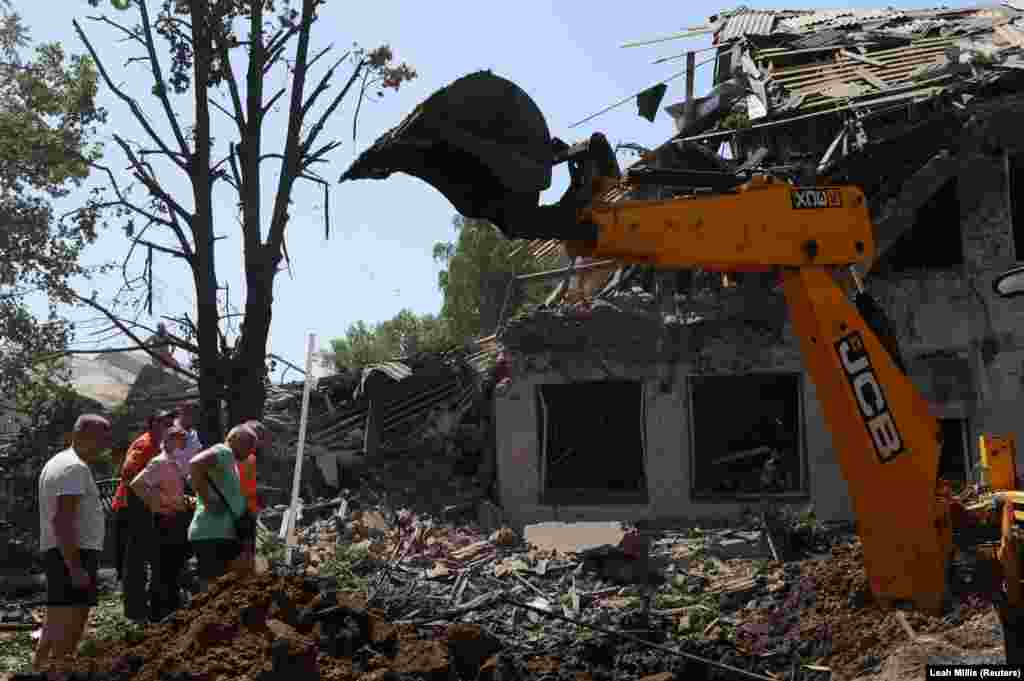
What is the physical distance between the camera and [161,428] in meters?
10.6

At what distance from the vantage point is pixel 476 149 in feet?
19.7

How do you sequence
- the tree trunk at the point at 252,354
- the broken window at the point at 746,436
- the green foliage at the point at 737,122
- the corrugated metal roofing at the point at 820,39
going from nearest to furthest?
1. the tree trunk at the point at 252,354
2. the broken window at the point at 746,436
3. the green foliage at the point at 737,122
4. the corrugated metal roofing at the point at 820,39

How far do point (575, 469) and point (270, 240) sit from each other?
5.71 meters

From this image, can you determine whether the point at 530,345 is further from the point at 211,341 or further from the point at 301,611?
the point at 301,611

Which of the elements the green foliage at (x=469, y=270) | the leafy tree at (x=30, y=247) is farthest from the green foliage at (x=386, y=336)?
the leafy tree at (x=30, y=247)

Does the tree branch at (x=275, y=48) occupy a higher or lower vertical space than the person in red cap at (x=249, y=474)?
higher

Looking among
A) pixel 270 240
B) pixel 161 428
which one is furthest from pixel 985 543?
pixel 270 240

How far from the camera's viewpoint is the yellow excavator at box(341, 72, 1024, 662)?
6152 millimetres

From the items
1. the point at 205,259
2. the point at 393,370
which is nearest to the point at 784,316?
the point at 393,370

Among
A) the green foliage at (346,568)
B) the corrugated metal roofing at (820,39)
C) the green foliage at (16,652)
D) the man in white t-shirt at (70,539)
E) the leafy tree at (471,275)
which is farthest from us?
the leafy tree at (471,275)

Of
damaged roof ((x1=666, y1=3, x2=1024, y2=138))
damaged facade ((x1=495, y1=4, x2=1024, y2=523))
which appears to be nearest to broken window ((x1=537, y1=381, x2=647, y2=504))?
damaged facade ((x1=495, y1=4, x2=1024, y2=523))

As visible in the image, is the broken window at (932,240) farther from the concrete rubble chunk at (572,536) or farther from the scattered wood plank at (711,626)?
the scattered wood plank at (711,626)

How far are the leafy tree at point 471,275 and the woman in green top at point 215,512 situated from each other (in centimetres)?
3087

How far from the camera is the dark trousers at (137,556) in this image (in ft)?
32.7
